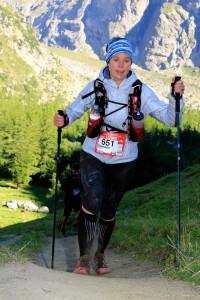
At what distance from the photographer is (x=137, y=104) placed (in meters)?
6.23

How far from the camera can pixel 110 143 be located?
6.26 m

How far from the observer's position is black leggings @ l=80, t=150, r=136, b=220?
6172 millimetres

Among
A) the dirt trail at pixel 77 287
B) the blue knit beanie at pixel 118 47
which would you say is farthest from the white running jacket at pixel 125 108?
the dirt trail at pixel 77 287

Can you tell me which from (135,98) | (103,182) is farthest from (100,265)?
(135,98)

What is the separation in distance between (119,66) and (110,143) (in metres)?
1.14

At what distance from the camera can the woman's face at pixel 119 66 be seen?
6.34m

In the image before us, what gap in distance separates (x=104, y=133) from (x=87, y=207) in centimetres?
110

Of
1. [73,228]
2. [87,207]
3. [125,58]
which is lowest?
[73,228]

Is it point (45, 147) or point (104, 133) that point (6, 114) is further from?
point (104, 133)

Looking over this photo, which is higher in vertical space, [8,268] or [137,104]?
[137,104]

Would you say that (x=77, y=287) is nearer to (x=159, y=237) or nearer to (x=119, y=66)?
(x=119, y=66)

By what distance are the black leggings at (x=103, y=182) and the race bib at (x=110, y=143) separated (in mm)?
181

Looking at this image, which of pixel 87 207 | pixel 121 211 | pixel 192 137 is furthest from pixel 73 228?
pixel 192 137

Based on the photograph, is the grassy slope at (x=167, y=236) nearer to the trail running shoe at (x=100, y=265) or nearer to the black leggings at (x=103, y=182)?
the trail running shoe at (x=100, y=265)
